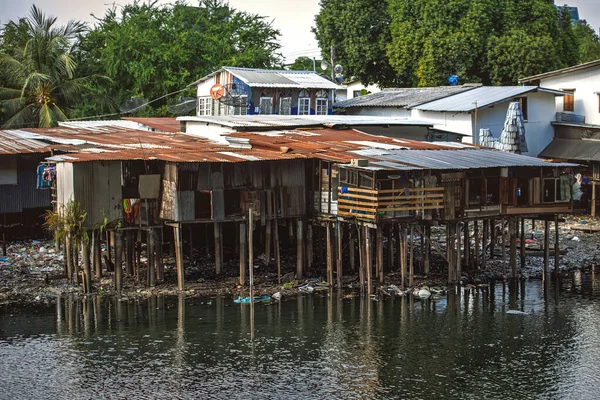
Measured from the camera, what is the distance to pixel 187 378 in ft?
81.9

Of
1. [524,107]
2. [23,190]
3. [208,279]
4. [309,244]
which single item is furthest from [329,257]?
[524,107]

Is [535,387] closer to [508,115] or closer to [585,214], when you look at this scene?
[508,115]

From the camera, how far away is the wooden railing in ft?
108

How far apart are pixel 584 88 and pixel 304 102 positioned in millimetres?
14896

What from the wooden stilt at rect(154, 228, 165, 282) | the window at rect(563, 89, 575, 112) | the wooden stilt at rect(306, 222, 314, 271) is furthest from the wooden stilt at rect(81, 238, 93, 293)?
the window at rect(563, 89, 575, 112)

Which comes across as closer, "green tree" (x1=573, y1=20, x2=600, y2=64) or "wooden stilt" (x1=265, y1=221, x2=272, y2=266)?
"wooden stilt" (x1=265, y1=221, x2=272, y2=266)

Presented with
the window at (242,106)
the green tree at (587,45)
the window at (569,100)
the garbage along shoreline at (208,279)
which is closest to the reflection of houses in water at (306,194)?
the garbage along shoreline at (208,279)

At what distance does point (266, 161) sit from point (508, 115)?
1524 centimetres

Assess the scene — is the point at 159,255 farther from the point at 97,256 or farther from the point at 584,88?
the point at 584,88

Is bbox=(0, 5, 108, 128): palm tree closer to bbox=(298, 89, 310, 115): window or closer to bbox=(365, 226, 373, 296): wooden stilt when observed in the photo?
bbox=(298, 89, 310, 115): window

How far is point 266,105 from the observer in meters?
51.7

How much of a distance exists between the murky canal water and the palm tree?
20665 millimetres

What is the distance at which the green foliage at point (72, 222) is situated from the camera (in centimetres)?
3247

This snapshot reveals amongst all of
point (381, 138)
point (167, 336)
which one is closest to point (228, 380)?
point (167, 336)
